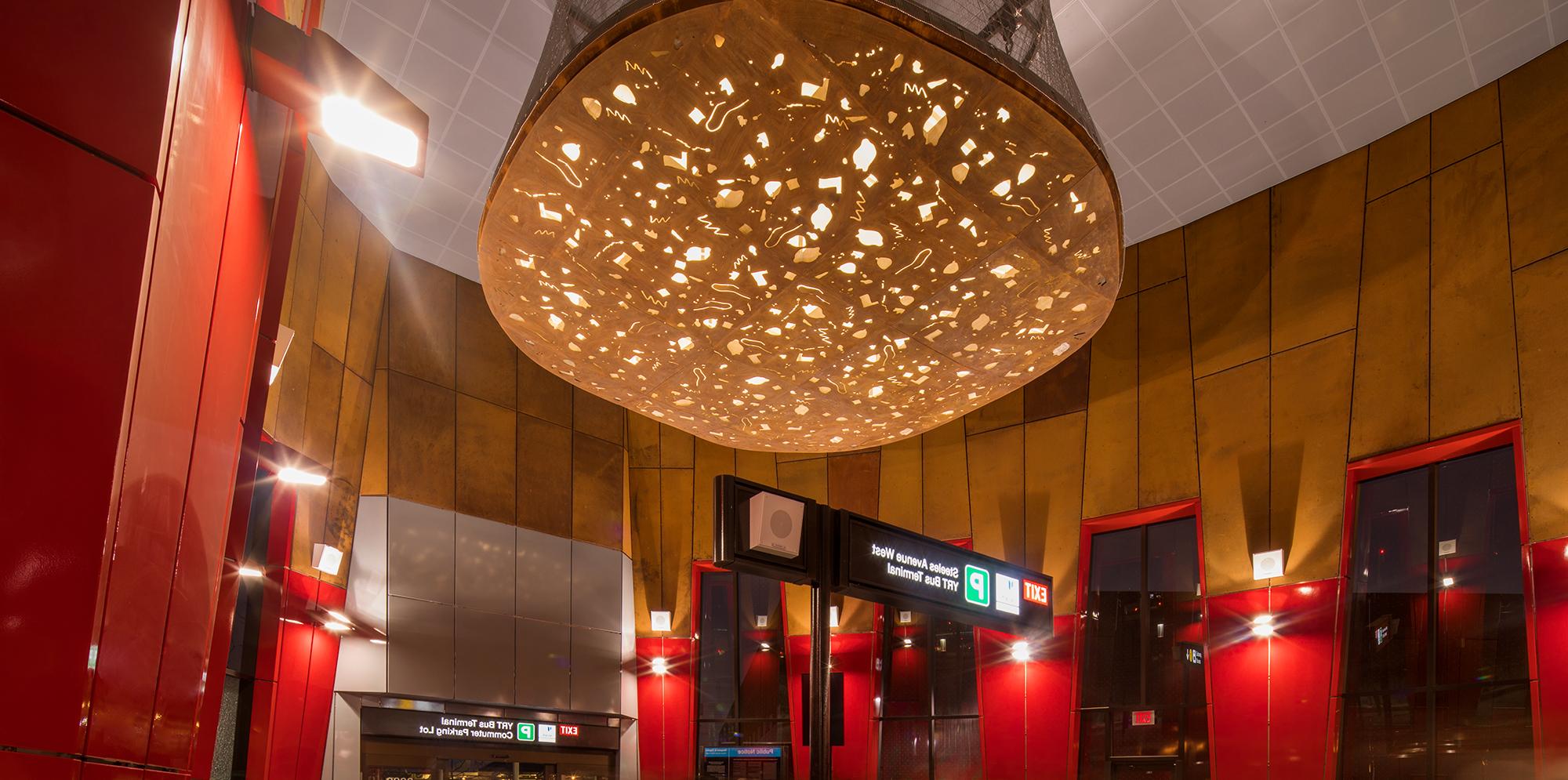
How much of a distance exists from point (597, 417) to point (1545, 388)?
1373cm

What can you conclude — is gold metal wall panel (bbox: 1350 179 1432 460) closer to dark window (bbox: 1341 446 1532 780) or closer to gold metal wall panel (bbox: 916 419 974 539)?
dark window (bbox: 1341 446 1532 780)

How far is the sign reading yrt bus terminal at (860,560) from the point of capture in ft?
18.1

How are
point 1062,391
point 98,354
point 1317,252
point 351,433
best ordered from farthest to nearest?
1. point 1062,391
2. point 351,433
3. point 1317,252
4. point 98,354

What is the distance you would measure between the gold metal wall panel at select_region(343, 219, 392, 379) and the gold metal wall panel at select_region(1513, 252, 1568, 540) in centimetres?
1458

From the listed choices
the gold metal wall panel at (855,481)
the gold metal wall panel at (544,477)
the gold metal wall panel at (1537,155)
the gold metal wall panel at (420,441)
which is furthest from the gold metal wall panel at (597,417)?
the gold metal wall panel at (1537,155)

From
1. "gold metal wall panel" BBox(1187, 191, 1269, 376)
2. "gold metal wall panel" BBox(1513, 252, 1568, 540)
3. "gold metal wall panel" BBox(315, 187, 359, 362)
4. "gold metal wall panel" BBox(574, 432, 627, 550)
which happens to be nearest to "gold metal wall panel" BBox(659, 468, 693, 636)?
"gold metal wall panel" BBox(574, 432, 627, 550)

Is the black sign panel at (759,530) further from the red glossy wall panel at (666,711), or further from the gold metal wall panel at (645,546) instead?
the gold metal wall panel at (645,546)

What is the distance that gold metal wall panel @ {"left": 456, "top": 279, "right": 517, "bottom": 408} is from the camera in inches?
632

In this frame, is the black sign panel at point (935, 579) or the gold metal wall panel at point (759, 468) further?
the gold metal wall panel at point (759, 468)

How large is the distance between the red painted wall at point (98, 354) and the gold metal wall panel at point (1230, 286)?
43.3 ft

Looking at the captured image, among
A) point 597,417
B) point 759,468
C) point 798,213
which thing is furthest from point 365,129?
point 597,417

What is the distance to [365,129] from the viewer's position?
309 centimetres

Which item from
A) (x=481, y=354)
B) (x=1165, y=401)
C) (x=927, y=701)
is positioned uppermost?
(x=481, y=354)

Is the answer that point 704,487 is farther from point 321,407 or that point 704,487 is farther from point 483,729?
point 321,407
